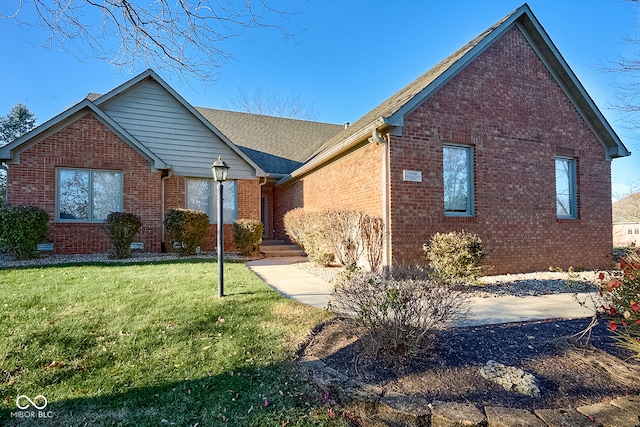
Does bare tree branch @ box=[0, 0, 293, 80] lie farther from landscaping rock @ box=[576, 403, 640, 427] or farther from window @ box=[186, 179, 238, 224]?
window @ box=[186, 179, 238, 224]

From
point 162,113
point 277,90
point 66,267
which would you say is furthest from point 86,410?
point 277,90

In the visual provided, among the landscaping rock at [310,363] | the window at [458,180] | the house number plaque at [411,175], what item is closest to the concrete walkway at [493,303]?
the landscaping rock at [310,363]

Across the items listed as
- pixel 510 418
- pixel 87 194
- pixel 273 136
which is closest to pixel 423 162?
pixel 510 418

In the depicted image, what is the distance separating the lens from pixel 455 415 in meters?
2.57

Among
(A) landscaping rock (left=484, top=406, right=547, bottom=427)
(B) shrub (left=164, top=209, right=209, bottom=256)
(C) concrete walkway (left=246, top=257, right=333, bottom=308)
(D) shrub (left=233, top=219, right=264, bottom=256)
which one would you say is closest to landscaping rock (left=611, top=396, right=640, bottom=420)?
(A) landscaping rock (left=484, top=406, right=547, bottom=427)

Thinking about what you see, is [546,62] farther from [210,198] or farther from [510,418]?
[210,198]

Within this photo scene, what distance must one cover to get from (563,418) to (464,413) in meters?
0.71

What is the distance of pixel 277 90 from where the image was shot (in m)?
31.9

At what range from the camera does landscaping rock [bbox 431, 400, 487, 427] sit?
8.23 ft

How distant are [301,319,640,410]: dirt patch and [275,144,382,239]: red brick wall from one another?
425cm

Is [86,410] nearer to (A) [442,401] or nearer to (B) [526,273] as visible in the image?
(A) [442,401]

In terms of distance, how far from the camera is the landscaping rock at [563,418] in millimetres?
2475

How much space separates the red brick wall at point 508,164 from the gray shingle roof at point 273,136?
816 cm

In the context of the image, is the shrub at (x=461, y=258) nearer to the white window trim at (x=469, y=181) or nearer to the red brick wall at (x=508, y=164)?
the red brick wall at (x=508, y=164)
